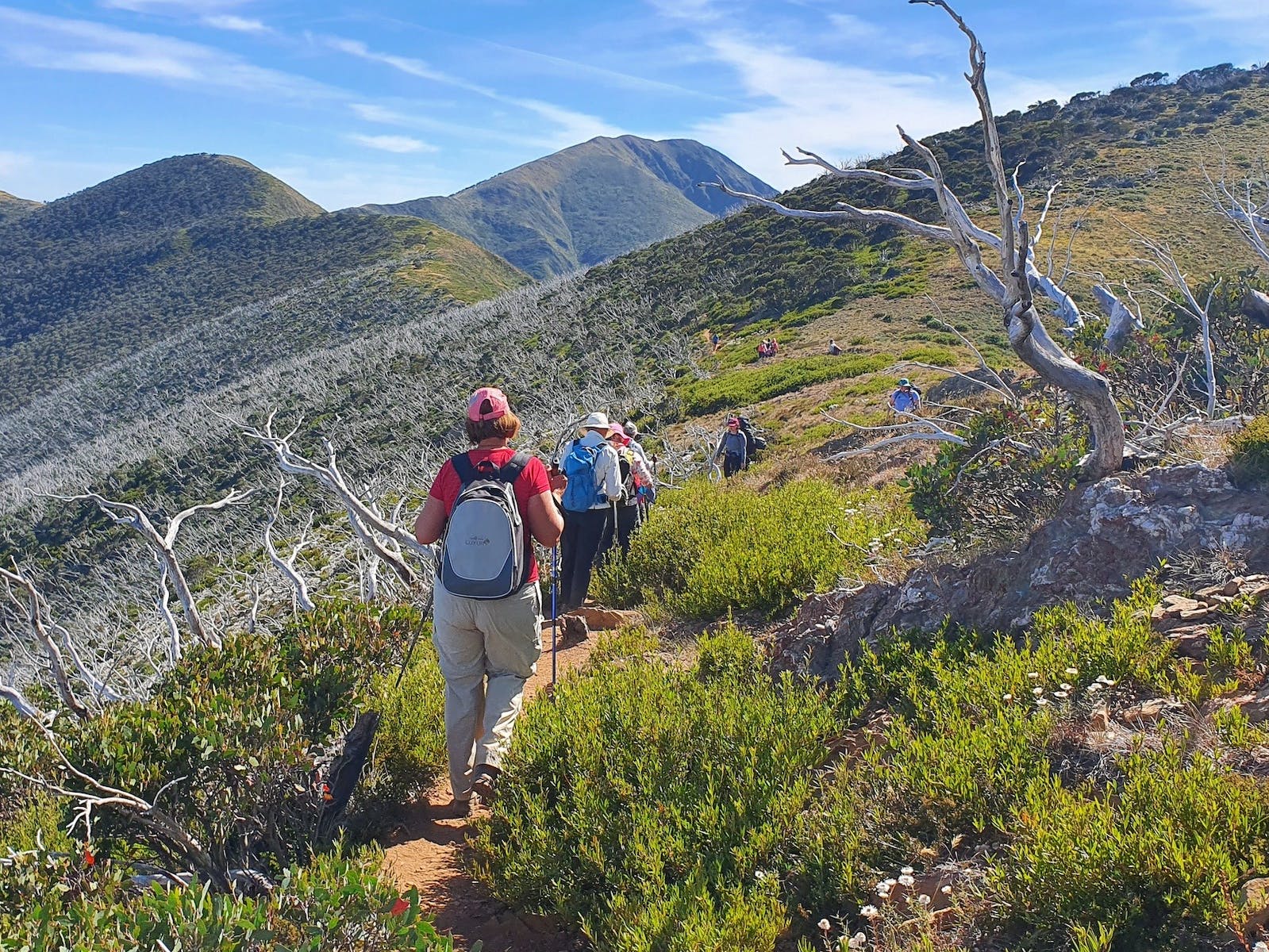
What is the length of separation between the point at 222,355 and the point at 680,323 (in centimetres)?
3925

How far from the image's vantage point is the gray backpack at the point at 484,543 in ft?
10.9

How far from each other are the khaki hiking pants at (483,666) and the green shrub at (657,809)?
7.4 inches

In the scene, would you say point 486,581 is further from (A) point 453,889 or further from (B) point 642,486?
(B) point 642,486

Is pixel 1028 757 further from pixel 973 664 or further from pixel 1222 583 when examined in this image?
pixel 1222 583

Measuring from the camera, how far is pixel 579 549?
634 cm

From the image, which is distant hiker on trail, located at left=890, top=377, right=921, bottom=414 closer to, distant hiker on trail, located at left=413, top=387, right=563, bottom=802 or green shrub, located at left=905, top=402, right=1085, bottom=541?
green shrub, located at left=905, top=402, right=1085, bottom=541

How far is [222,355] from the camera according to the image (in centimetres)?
6031

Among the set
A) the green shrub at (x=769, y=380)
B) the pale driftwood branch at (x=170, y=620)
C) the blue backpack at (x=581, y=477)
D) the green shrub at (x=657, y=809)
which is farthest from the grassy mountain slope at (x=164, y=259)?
the green shrub at (x=657, y=809)

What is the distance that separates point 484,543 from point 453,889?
4.16 ft

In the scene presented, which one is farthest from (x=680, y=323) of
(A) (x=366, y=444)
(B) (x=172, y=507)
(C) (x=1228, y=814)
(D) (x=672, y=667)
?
(C) (x=1228, y=814)

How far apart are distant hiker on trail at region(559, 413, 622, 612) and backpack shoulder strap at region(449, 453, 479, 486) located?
101 inches

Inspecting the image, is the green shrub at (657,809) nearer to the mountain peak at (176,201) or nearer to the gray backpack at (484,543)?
the gray backpack at (484,543)

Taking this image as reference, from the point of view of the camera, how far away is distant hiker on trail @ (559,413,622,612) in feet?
20.0

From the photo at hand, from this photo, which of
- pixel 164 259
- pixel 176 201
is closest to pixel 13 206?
pixel 176 201
